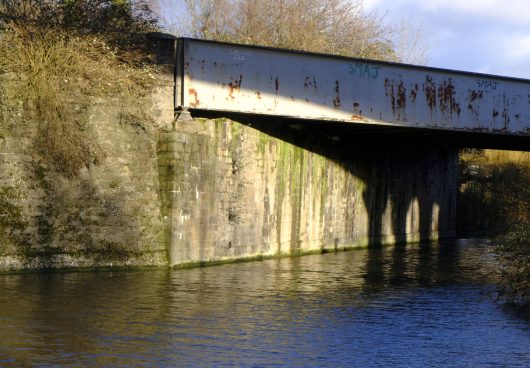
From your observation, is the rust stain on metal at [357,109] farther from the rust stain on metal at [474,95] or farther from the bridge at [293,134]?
the rust stain on metal at [474,95]

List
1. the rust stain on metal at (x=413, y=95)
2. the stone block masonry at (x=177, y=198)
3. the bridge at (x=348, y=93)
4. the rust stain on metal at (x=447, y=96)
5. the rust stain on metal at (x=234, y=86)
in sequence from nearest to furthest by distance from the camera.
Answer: the stone block masonry at (x=177, y=198) → the bridge at (x=348, y=93) → the rust stain on metal at (x=234, y=86) → the rust stain on metal at (x=413, y=95) → the rust stain on metal at (x=447, y=96)

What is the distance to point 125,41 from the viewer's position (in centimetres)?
2112

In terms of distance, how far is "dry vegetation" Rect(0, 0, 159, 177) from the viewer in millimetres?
19062

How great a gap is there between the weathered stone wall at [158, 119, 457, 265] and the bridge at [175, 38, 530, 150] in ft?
3.38

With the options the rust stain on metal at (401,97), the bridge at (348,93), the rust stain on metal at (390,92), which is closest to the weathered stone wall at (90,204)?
the bridge at (348,93)

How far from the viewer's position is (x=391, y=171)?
32.9 meters

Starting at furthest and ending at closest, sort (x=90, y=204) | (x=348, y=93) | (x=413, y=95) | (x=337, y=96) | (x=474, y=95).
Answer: (x=474, y=95)
(x=413, y=95)
(x=348, y=93)
(x=337, y=96)
(x=90, y=204)

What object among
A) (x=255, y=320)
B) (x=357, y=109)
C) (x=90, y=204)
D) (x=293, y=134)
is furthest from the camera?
(x=293, y=134)

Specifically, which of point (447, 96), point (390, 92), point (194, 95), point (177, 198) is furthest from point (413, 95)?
point (177, 198)

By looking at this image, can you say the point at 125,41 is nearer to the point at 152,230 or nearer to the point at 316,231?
the point at 152,230

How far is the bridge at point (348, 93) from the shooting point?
2192 cm

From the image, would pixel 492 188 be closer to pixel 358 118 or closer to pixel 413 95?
pixel 413 95

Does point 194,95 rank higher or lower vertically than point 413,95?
lower

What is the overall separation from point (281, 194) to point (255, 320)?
12.5 metres
